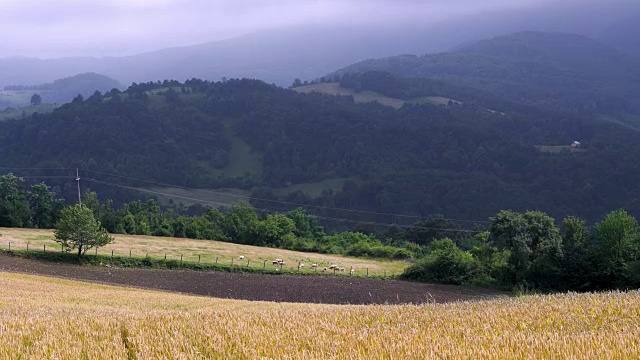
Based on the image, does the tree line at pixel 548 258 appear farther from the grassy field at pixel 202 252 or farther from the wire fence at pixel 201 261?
the grassy field at pixel 202 252

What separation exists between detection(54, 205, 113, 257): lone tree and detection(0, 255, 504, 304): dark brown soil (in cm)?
264

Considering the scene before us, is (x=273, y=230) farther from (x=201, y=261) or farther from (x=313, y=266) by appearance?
(x=201, y=261)

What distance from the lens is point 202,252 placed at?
63219 mm

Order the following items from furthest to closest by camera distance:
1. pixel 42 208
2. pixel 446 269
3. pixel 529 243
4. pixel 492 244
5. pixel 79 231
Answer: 1. pixel 42 208
2. pixel 446 269
3. pixel 492 244
4. pixel 79 231
5. pixel 529 243

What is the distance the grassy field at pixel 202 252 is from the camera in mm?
58062

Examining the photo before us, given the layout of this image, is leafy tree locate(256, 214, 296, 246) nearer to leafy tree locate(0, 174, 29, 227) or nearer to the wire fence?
the wire fence

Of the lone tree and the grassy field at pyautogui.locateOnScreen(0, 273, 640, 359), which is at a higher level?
the grassy field at pyautogui.locateOnScreen(0, 273, 640, 359)

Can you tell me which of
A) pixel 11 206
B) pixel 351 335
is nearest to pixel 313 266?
pixel 11 206

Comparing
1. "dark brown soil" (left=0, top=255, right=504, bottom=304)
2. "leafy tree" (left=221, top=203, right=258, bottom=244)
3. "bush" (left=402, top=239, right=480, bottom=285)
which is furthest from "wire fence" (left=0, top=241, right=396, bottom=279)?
"leafy tree" (left=221, top=203, right=258, bottom=244)

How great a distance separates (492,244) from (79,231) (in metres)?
40.0

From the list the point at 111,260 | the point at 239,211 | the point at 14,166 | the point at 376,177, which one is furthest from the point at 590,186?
the point at 14,166

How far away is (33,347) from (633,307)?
10.3 meters

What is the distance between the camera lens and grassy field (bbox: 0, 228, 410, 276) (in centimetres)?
5806

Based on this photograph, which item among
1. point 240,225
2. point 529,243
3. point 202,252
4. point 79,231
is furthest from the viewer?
point 240,225
